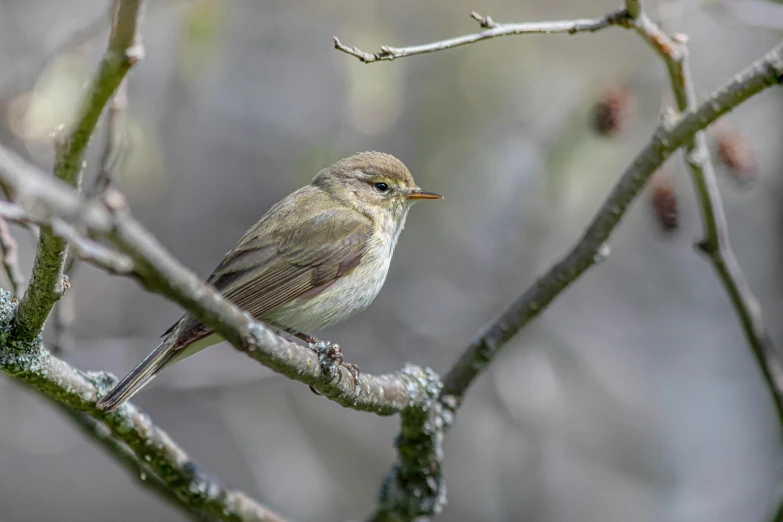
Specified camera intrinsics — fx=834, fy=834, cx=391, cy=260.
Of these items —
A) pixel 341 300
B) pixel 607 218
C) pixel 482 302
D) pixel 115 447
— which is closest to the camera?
pixel 607 218

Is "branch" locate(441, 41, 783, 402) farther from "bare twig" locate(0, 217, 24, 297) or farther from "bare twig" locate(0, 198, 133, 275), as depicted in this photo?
"bare twig" locate(0, 198, 133, 275)

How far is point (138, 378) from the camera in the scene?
258cm

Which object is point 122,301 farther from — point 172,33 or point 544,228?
point 544,228

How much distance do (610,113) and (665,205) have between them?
490 mm

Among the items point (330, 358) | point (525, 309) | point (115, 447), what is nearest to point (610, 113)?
point (525, 309)

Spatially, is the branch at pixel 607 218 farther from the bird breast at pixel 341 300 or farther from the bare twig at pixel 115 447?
the bare twig at pixel 115 447

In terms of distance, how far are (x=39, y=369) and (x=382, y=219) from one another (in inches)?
81.0

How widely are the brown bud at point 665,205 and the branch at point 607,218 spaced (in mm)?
814

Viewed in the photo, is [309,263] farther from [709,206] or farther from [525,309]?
[709,206]

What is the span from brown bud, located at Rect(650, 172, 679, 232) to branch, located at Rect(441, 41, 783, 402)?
2.67 feet

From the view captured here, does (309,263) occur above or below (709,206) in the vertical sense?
below

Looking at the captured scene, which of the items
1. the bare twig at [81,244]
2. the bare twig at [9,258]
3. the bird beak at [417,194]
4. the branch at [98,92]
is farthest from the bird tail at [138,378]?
the bird beak at [417,194]

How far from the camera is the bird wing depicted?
333cm

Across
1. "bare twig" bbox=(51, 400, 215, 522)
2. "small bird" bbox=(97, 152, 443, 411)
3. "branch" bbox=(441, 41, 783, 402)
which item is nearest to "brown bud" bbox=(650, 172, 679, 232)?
"branch" bbox=(441, 41, 783, 402)
